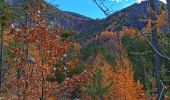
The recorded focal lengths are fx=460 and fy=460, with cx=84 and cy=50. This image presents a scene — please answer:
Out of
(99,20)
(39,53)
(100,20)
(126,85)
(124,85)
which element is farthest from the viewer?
(124,85)

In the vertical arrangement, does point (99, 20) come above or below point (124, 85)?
above

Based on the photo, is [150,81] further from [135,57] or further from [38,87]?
[38,87]

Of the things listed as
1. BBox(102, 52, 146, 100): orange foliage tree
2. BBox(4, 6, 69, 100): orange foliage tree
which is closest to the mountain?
BBox(4, 6, 69, 100): orange foliage tree

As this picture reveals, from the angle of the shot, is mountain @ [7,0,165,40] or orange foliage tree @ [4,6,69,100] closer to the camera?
mountain @ [7,0,165,40]

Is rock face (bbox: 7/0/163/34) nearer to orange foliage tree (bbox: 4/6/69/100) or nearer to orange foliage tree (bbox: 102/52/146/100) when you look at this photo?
orange foliage tree (bbox: 4/6/69/100)

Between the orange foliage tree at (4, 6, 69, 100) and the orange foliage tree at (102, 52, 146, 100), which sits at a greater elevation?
the orange foliage tree at (4, 6, 69, 100)

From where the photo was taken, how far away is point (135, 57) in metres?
56.5

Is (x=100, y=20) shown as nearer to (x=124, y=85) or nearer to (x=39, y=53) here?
Answer: (x=39, y=53)

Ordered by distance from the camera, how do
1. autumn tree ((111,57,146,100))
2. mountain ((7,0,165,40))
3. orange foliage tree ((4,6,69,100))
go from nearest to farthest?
mountain ((7,0,165,40)) < orange foliage tree ((4,6,69,100)) < autumn tree ((111,57,146,100))

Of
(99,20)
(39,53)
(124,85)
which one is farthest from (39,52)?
(124,85)

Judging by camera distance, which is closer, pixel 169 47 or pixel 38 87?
pixel 38 87

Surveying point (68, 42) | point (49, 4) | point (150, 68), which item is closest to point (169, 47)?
point (150, 68)

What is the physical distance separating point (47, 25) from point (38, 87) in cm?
180

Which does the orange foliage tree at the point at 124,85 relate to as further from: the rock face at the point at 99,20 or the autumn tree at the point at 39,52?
the rock face at the point at 99,20
